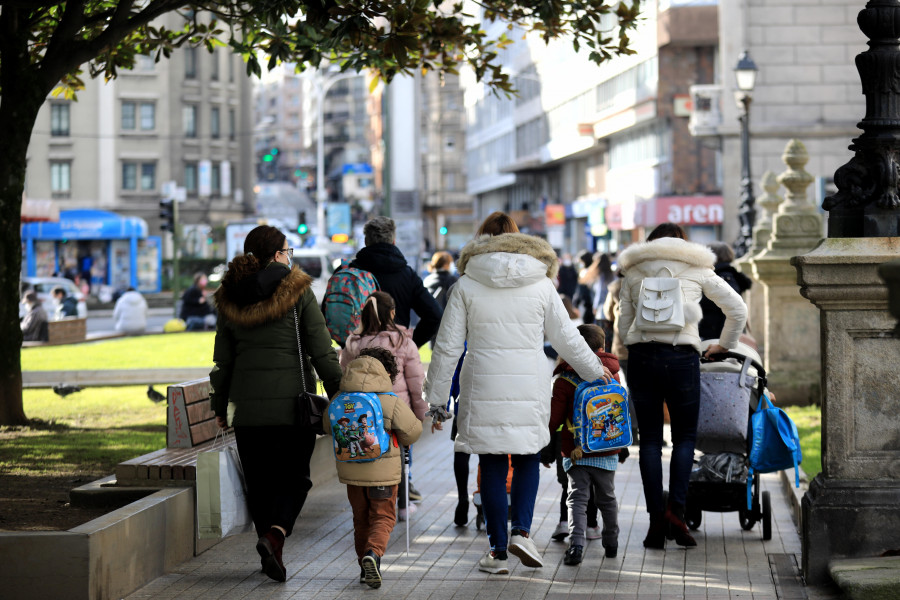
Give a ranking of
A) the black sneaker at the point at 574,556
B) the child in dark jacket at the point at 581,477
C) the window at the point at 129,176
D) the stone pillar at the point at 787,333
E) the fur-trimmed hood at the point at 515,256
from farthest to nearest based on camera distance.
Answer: the window at the point at 129,176, the stone pillar at the point at 787,333, the child in dark jacket at the point at 581,477, the black sneaker at the point at 574,556, the fur-trimmed hood at the point at 515,256

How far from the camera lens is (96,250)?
55.6m

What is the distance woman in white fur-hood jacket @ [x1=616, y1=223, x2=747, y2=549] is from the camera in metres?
7.64

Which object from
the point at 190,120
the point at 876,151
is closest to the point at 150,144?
the point at 190,120

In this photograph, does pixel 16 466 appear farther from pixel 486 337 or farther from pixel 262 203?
pixel 262 203

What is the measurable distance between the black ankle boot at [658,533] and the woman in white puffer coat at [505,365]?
2.96ft

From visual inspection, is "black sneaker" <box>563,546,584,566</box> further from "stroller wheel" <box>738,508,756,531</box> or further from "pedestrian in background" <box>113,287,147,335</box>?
"pedestrian in background" <box>113,287,147,335</box>

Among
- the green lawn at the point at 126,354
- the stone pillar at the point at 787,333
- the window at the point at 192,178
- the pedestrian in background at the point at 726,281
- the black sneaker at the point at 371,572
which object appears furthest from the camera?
the window at the point at 192,178

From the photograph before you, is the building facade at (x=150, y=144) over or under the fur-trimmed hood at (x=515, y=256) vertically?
over

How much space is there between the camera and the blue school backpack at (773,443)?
24.9 ft

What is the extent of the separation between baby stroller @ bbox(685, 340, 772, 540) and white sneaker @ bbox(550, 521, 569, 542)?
75 cm

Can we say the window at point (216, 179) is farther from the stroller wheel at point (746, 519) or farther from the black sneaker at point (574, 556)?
the black sneaker at point (574, 556)

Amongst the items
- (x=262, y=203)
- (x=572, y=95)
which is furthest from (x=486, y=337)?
(x=262, y=203)

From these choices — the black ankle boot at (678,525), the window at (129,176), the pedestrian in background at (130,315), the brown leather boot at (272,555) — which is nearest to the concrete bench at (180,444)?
the brown leather boot at (272,555)

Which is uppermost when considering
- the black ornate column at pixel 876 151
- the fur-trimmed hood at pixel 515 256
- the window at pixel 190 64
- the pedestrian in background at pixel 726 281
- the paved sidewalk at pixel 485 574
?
the window at pixel 190 64
